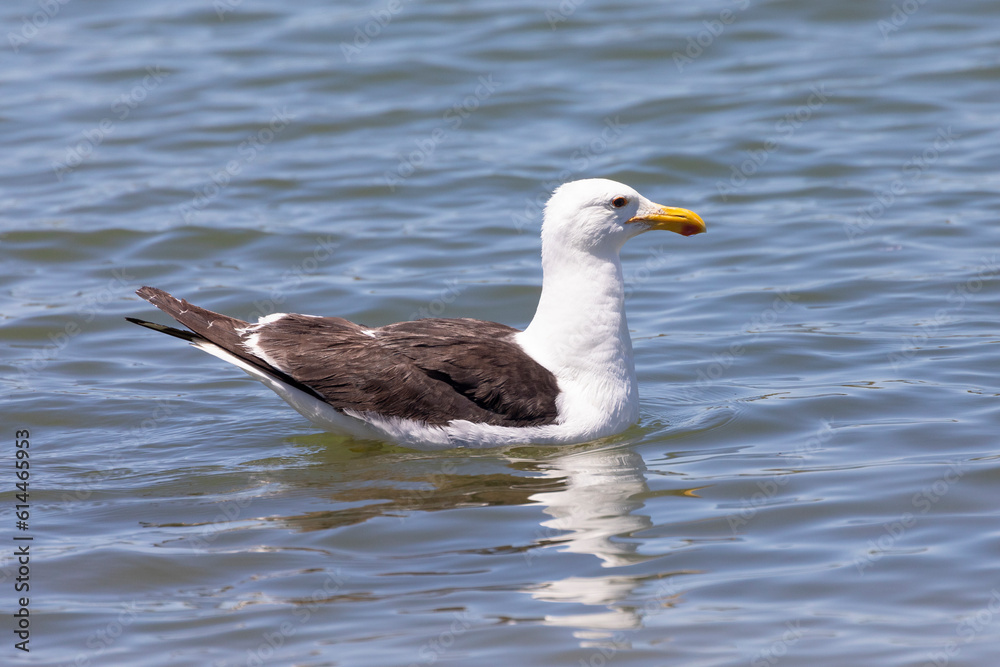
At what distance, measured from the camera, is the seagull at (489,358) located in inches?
293

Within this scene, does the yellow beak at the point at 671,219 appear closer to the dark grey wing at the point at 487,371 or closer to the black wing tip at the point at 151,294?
the dark grey wing at the point at 487,371

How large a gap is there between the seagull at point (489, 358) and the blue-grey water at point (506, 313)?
0.24 m

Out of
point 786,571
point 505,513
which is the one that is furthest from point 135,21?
point 786,571

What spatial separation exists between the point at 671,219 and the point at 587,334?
895mm

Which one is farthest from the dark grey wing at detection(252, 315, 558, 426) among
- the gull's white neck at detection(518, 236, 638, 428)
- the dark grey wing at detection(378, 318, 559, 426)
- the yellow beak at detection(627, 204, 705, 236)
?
the yellow beak at detection(627, 204, 705, 236)

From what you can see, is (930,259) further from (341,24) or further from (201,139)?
(341,24)

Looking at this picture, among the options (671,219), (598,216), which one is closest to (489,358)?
(598,216)

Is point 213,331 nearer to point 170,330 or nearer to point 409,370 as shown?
point 170,330

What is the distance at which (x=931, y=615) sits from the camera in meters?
5.58

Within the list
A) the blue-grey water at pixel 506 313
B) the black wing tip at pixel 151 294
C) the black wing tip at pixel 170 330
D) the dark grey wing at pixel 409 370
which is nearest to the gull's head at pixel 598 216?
the dark grey wing at pixel 409 370

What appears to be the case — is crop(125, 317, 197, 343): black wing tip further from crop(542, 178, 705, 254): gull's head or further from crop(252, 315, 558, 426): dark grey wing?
crop(542, 178, 705, 254): gull's head

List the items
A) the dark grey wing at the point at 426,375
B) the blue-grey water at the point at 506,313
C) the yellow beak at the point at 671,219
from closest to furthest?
the blue-grey water at the point at 506,313 < the dark grey wing at the point at 426,375 < the yellow beak at the point at 671,219

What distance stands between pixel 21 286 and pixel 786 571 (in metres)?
7.65

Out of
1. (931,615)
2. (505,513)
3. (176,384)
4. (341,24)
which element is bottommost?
(931,615)
